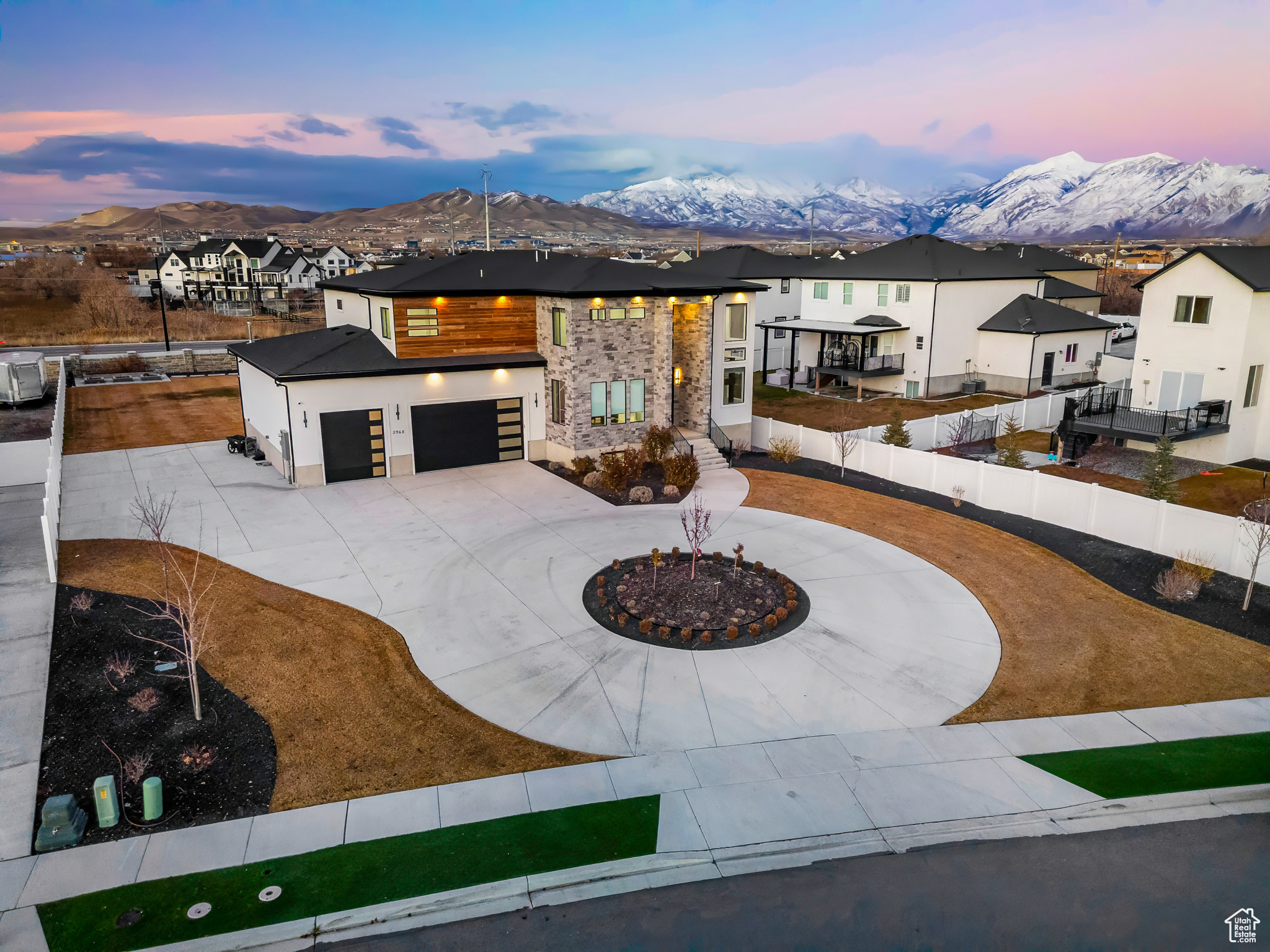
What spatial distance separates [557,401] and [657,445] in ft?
12.7

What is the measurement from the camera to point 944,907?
8.83 m

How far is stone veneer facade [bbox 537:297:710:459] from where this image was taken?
2577 centimetres

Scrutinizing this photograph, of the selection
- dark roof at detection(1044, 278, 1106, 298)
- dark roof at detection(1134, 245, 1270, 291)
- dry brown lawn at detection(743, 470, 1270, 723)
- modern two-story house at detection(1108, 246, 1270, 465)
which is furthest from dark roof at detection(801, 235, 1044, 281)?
dry brown lawn at detection(743, 470, 1270, 723)

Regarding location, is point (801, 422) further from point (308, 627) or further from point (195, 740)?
point (195, 740)

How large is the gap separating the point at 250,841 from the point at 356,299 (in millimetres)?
23044

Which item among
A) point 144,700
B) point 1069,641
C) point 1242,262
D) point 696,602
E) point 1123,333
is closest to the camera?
point 144,700

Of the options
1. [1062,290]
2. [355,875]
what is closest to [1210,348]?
[1062,290]

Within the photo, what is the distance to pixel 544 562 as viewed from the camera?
18.8m

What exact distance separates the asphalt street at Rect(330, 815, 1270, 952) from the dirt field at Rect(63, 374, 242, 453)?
28.3 metres

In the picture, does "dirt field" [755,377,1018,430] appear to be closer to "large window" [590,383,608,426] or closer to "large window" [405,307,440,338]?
"large window" [590,383,608,426]

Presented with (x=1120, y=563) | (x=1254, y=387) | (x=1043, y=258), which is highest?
(x=1043, y=258)

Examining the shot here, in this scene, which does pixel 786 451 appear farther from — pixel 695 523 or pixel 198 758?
A: pixel 198 758

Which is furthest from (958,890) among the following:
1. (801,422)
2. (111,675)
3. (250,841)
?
(801,422)

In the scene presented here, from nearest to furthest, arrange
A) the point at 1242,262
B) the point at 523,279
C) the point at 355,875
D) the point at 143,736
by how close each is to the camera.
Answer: the point at 355,875
the point at 143,736
the point at 1242,262
the point at 523,279
